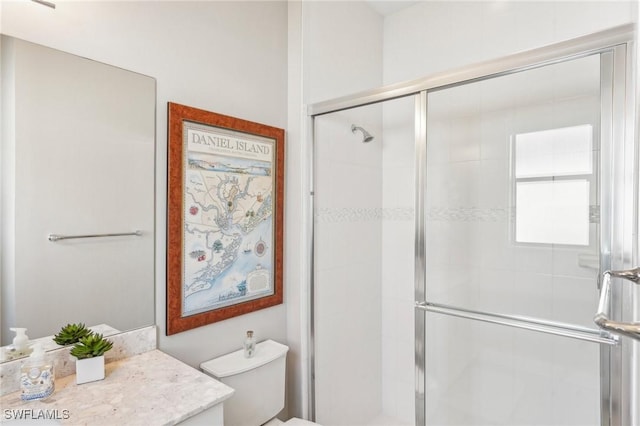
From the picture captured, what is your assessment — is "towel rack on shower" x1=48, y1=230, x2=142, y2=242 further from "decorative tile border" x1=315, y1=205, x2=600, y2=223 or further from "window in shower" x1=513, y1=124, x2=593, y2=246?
"window in shower" x1=513, y1=124, x2=593, y2=246

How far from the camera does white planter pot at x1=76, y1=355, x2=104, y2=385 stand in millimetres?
1118

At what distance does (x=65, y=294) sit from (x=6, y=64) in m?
0.73

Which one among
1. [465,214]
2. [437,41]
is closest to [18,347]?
[465,214]

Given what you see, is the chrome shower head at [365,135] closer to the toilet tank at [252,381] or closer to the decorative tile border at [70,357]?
the toilet tank at [252,381]

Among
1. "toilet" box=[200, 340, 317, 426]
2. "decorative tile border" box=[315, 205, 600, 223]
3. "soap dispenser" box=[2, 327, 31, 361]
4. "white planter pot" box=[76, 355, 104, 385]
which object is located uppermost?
"decorative tile border" box=[315, 205, 600, 223]

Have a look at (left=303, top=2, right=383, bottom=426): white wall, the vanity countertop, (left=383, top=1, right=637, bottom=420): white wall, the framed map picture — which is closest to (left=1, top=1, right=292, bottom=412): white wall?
the framed map picture

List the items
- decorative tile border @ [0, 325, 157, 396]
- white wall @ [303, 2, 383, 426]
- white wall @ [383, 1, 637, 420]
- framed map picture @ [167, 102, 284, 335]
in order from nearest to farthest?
decorative tile border @ [0, 325, 157, 396] < framed map picture @ [167, 102, 284, 335] < white wall @ [383, 1, 637, 420] < white wall @ [303, 2, 383, 426]

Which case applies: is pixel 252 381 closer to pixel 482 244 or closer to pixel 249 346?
pixel 249 346

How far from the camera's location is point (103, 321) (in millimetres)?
1283

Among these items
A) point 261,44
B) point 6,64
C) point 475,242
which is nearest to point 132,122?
point 6,64

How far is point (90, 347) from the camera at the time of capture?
45.1 inches

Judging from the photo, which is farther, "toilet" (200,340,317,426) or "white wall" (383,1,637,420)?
"white wall" (383,1,637,420)

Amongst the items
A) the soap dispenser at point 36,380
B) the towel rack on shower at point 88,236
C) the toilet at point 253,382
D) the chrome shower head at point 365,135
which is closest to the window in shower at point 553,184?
the chrome shower head at point 365,135

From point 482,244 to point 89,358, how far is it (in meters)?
1.69
